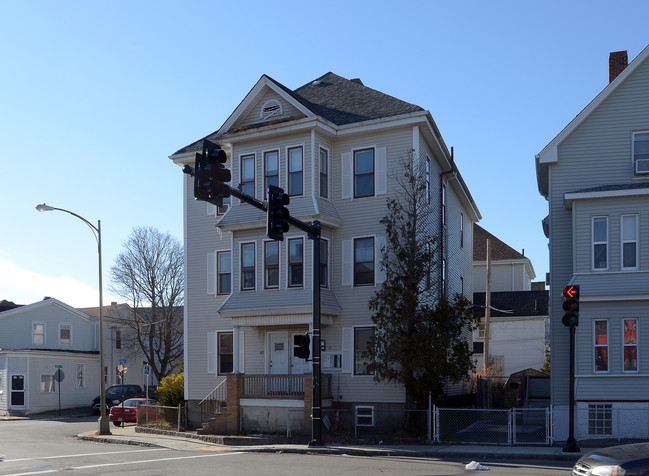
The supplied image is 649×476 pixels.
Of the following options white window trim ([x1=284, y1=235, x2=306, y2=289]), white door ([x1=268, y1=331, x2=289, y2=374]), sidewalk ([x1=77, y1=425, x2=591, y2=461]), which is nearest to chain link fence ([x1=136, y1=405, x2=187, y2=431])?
sidewalk ([x1=77, y1=425, x2=591, y2=461])

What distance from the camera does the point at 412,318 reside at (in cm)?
2339

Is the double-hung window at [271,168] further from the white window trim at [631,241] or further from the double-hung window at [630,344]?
the double-hung window at [630,344]

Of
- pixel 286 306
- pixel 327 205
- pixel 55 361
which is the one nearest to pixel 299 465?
pixel 286 306

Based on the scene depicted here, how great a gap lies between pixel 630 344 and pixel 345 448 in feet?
31.0

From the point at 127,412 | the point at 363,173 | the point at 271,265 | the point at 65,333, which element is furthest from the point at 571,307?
the point at 65,333

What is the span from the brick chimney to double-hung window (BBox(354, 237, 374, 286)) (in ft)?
35.8

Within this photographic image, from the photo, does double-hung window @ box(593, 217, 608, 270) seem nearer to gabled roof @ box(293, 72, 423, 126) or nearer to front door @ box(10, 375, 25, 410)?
gabled roof @ box(293, 72, 423, 126)

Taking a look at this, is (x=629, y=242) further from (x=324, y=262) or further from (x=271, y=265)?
(x=271, y=265)

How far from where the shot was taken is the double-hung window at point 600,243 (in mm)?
23250

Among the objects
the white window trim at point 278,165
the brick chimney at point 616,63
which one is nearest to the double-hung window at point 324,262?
the white window trim at point 278,165

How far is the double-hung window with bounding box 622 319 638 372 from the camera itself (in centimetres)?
2270

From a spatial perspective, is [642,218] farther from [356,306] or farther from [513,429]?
[356,306]

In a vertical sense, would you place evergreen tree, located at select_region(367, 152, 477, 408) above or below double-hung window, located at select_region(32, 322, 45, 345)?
above

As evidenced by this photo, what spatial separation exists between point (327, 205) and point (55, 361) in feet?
101
